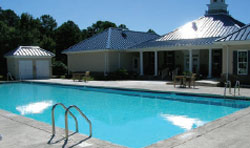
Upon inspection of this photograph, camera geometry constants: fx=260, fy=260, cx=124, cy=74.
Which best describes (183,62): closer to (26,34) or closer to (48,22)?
(26,34)

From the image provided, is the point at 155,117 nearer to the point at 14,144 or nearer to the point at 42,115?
the point at 42,115

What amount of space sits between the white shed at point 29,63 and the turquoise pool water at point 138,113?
12236 mm

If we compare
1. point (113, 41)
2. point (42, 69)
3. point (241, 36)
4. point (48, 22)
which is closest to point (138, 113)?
point (241, 36)

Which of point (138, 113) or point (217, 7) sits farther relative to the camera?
point (217, 7)

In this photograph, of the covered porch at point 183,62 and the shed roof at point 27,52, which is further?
the shed roof at point 27,52

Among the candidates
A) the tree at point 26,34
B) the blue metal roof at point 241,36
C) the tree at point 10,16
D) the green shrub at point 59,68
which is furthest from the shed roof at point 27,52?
the tree at point 10,16

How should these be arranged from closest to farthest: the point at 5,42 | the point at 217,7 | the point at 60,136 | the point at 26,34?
1. the point at 60,136
2. the point at 217,7
3. the point at 5,42
4. the point at 26,34

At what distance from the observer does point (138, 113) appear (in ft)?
33.6

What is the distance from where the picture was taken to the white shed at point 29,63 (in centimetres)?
2534

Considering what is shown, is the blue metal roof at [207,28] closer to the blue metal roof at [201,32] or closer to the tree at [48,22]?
the blue metal roof at [201,32]

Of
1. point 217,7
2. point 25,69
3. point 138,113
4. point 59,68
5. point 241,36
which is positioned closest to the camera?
point 138,113

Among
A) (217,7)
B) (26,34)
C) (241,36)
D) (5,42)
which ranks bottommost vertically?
(241,36)

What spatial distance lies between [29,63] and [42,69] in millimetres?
1546

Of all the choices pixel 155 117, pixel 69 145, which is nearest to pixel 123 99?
pixel 155 117
